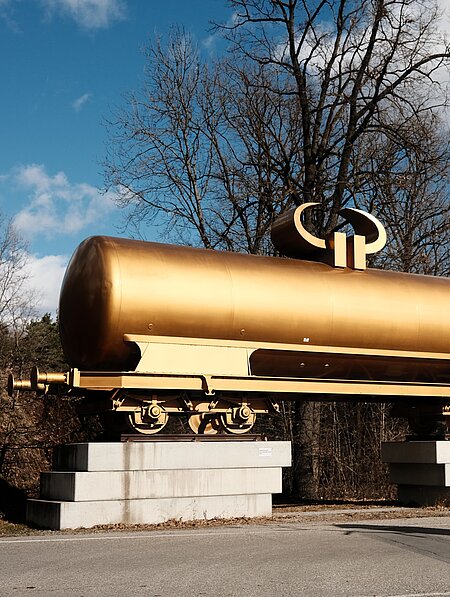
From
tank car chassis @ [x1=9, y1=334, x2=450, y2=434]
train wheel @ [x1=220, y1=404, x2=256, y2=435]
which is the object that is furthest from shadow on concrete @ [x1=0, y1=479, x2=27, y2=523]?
train wheel @ [x1=220, y1=404, x2=256, y2=435]

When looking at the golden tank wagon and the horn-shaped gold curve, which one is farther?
the horn-shaped gold curve

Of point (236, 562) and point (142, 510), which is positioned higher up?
point (142, 510)

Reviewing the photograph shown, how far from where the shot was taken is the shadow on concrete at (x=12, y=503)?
41.8 feet

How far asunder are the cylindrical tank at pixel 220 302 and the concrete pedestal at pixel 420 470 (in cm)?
194

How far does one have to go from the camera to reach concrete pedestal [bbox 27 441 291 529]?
11039 mm

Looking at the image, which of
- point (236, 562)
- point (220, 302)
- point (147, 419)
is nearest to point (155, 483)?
point (147, 419)

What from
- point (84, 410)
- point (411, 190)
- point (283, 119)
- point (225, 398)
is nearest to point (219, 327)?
point (225, 398)

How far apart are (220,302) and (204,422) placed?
192 centimetres

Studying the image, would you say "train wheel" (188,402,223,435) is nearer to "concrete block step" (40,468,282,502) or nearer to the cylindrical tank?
"concrete block step" (40,468,282,502)

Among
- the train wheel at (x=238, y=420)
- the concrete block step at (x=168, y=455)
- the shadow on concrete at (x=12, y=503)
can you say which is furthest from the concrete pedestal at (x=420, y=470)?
the shadow on concrete at (x=12, y=503)

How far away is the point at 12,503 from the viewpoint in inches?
556

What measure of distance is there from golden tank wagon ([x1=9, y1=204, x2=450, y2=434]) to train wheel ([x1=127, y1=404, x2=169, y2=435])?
2cm

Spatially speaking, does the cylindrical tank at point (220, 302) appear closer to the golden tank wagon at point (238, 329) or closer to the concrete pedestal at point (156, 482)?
the golden tank wagon at point (238, 329)

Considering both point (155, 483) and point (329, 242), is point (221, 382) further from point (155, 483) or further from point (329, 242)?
point (329, 242)
